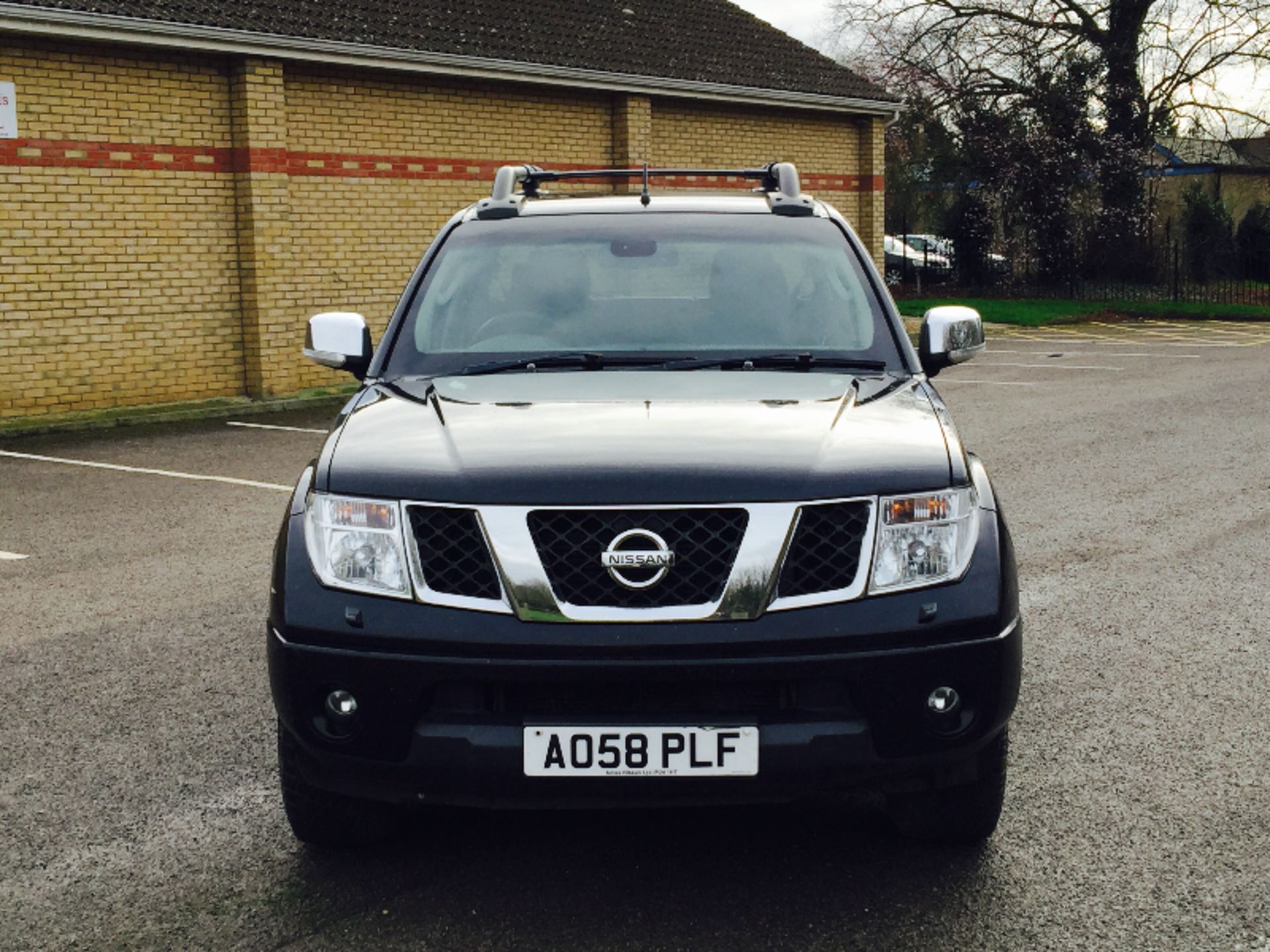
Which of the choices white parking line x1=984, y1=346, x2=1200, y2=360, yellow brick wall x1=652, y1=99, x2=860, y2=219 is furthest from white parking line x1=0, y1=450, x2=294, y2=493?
white parking line x1=984, y1=346, x2=1200, y2=360

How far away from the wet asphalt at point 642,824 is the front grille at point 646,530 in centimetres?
78

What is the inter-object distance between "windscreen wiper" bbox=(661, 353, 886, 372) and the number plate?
1404 millimetres

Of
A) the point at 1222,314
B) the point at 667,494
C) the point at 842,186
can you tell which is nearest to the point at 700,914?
the point at 667,494

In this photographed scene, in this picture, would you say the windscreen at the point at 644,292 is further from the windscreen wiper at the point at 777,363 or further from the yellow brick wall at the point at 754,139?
the yellow brick wall at the point at 754,139

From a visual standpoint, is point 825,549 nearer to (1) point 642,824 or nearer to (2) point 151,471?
(1) point 642,824

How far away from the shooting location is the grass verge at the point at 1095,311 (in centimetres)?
3011

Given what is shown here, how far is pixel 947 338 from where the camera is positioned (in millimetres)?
4910

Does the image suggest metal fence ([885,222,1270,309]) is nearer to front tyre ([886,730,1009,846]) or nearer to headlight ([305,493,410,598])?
front tyre ([886,730,1009,846])

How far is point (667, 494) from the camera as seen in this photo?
338cm

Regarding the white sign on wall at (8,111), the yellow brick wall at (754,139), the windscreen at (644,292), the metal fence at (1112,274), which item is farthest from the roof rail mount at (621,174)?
the metal fence at (1112,274)

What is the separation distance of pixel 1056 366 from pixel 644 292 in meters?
16.5

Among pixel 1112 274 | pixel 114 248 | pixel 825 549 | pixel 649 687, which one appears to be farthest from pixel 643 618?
pixel 1112 274

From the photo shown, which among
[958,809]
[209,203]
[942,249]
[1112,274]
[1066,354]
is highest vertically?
[209,203]

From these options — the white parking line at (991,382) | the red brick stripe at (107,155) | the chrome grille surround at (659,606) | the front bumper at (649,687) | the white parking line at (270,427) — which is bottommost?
the white parking line at (270,427)
